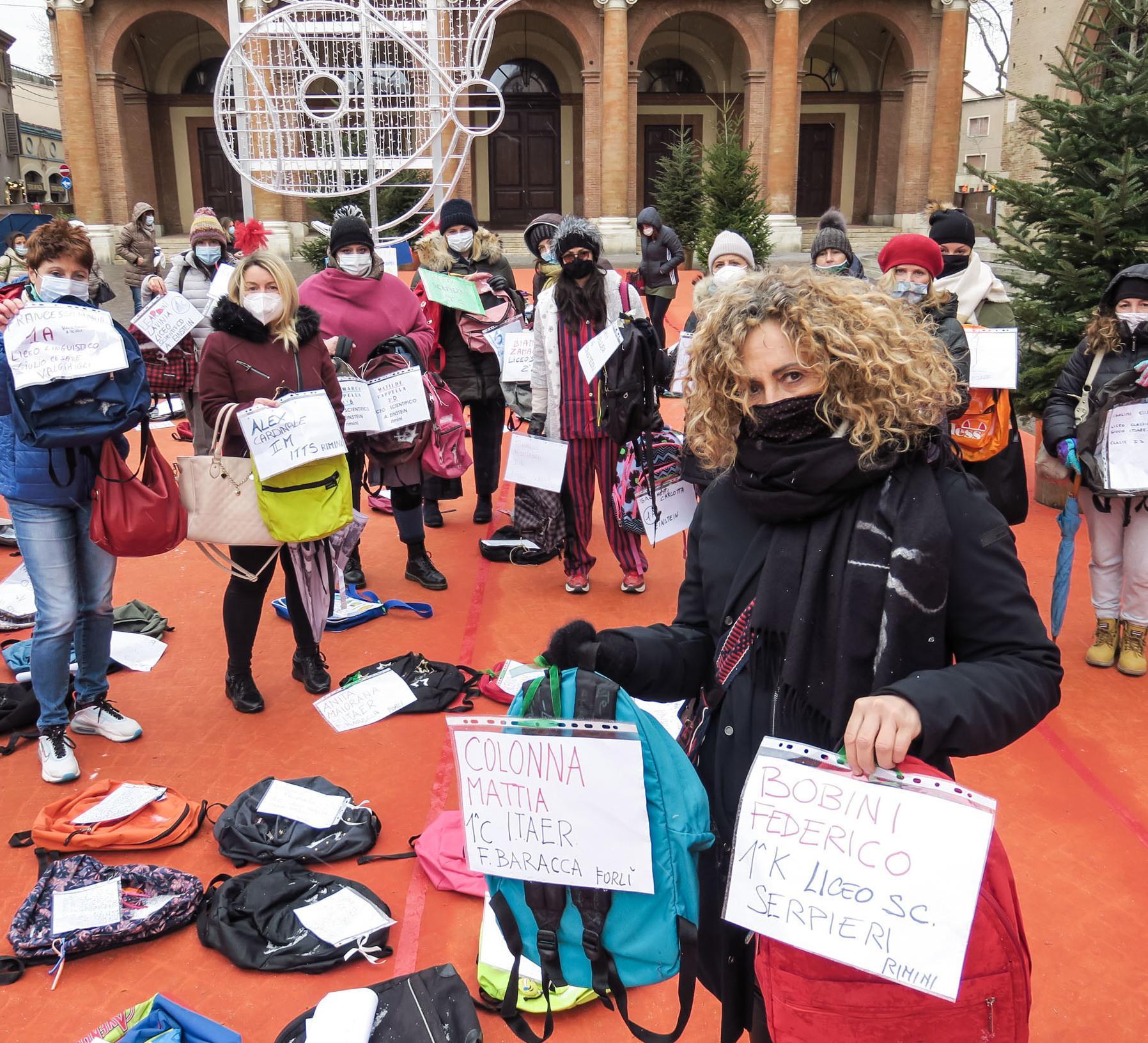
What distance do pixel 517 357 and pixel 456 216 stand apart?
52.4 inches

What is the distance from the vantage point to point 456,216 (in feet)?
22.6

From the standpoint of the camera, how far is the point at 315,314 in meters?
4.56

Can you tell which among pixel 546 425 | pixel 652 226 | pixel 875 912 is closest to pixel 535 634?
pixel 546 425

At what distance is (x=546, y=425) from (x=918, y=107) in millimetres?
25028

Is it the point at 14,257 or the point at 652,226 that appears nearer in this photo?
the point at 14,257

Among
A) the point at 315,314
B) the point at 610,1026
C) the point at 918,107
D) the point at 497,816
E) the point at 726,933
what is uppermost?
the point at 918,107

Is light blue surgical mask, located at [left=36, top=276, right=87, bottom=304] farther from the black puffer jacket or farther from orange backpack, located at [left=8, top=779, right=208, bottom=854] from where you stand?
the black puffer jacket

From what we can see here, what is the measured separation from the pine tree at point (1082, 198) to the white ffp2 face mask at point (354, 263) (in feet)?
14.7

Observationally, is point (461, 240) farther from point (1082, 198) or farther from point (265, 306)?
point (1082, 198)

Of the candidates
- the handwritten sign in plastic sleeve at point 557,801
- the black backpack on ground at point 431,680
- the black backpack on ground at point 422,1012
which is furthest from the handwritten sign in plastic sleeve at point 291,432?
the handwritten sign in plastic sleeve at point 557,801

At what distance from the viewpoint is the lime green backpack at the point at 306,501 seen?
4.26m

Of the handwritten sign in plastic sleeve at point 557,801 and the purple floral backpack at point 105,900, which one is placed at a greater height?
the handwritten sign in plastic sleeve at point 557,801

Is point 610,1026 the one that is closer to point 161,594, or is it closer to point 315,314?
point 315,314

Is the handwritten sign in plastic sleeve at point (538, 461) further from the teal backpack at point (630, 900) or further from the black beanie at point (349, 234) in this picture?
the teal backpack at point (630, 900)
